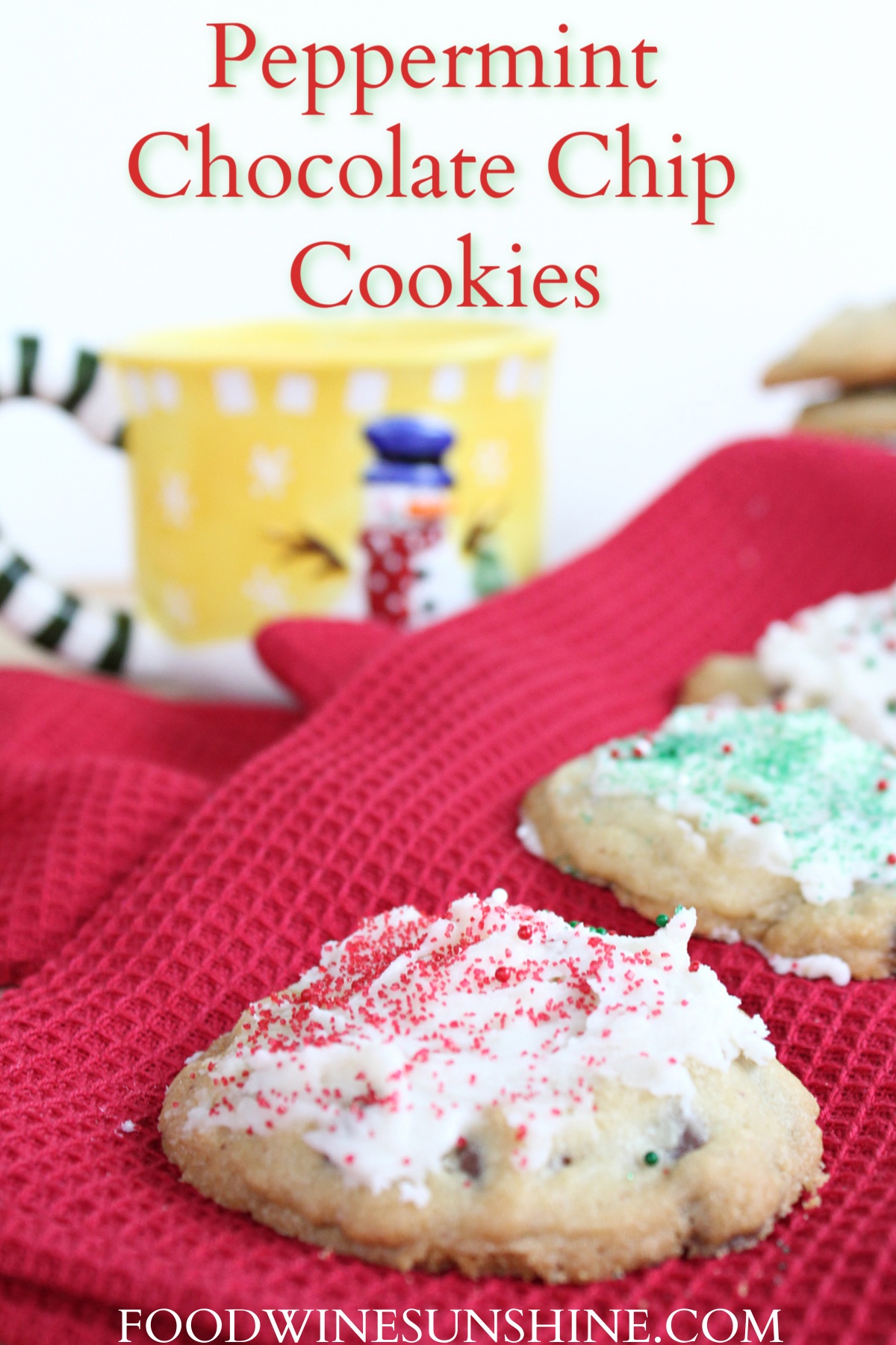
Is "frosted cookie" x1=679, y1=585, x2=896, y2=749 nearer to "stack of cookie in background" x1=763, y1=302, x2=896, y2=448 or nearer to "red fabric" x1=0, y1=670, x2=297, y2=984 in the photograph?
"stack of cookie in background" x1=763, y1=302, x2=896, y2=448

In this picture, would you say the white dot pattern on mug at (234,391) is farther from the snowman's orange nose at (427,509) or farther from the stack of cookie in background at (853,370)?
the stack of cookie in background at (853,370)

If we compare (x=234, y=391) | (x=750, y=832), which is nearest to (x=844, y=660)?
(x=750, y=832)

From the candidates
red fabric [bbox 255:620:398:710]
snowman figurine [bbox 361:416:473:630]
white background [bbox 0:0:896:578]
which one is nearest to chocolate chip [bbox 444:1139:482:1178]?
red fabric [bbox 255:620:398:710]

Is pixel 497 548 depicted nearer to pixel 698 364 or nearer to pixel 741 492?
pixel 741 492

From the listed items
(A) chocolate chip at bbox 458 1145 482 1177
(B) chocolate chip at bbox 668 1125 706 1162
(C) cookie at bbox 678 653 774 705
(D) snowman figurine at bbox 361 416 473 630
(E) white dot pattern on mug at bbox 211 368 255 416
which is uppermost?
(E) white dot pattern on mug at bbox 211 368 255 416

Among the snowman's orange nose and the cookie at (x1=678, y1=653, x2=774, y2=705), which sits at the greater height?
the snowman's orange nose

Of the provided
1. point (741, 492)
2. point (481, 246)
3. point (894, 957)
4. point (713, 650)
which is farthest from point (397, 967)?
point (481, 246)

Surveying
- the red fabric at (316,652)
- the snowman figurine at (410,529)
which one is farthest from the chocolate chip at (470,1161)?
the snowman figurine at (410,529)

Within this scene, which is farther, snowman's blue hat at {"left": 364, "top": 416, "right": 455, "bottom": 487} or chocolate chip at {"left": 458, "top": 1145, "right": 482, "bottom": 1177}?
snowman's blue hat at {"left": 364, "top": 416, "right": 455, "bottom": 487}
